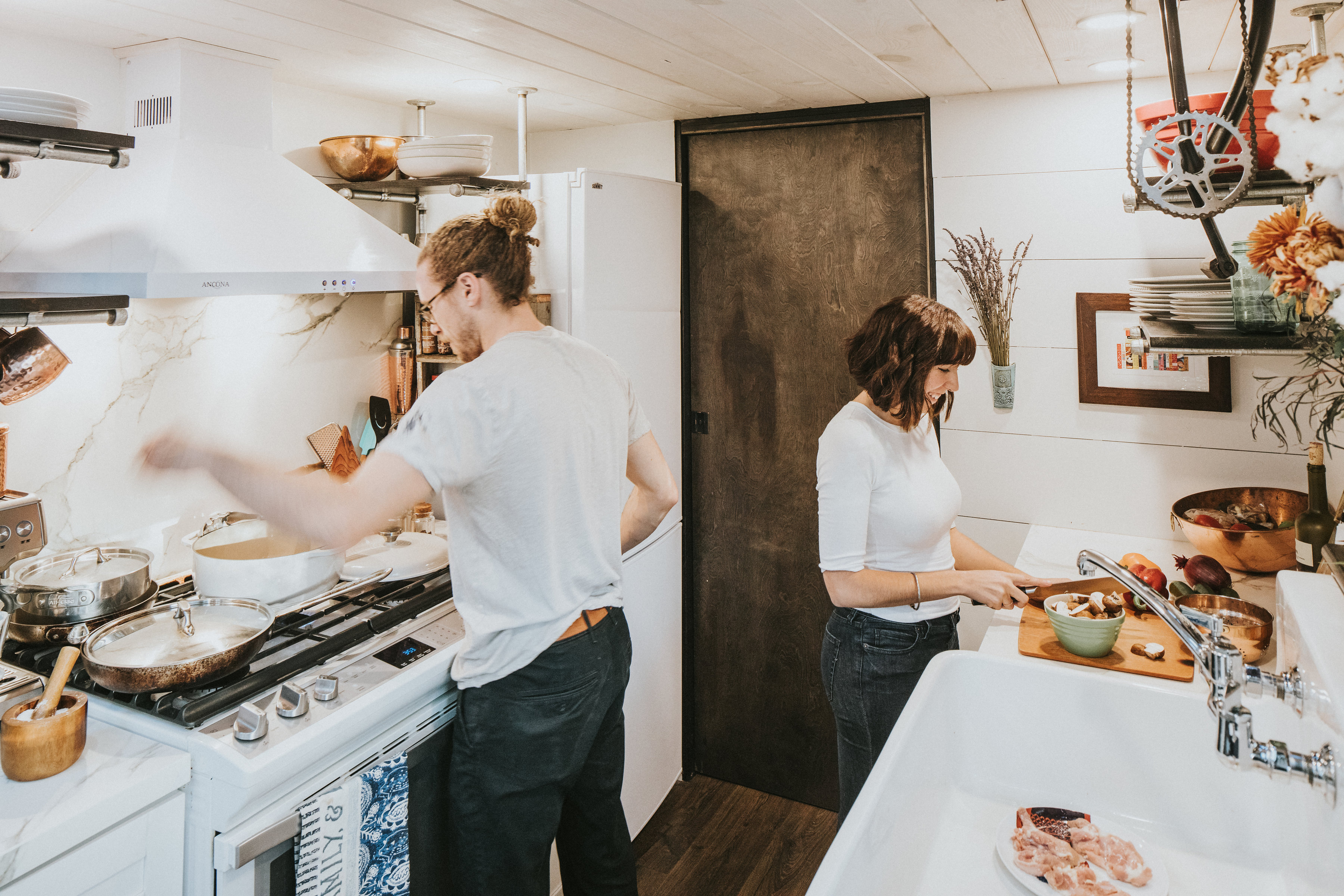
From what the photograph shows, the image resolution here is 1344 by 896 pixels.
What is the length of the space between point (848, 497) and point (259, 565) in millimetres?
1174

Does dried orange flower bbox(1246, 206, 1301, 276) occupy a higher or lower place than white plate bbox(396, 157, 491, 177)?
lower

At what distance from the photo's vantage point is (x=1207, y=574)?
1776mm

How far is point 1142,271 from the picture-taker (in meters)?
2.28

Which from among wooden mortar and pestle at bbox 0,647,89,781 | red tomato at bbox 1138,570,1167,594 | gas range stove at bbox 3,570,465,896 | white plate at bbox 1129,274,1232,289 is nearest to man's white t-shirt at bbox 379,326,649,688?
gas range stove at bbox 3,570,465,896

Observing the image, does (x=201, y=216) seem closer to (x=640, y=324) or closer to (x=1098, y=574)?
(x=640, y=324)

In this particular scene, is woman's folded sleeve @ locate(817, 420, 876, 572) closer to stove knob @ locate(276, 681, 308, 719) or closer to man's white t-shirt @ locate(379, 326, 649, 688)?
man's white t-shirt @ locate(379, 326, 649, 688)

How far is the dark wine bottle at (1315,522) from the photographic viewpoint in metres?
1.77

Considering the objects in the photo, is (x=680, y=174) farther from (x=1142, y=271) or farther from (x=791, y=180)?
(x=1142, y=271)

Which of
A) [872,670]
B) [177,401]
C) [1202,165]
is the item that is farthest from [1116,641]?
[177,401]

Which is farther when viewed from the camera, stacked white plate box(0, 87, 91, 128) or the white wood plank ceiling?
the white wood plank ceiling

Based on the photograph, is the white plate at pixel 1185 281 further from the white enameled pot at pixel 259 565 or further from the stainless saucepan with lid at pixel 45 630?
the stainless saucepan with lid at pixel 45 630

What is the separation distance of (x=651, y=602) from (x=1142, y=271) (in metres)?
1.62

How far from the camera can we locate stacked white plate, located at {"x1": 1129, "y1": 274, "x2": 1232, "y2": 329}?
166 cm

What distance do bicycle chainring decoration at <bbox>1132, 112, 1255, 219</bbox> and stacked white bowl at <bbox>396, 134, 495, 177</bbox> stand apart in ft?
4.86
